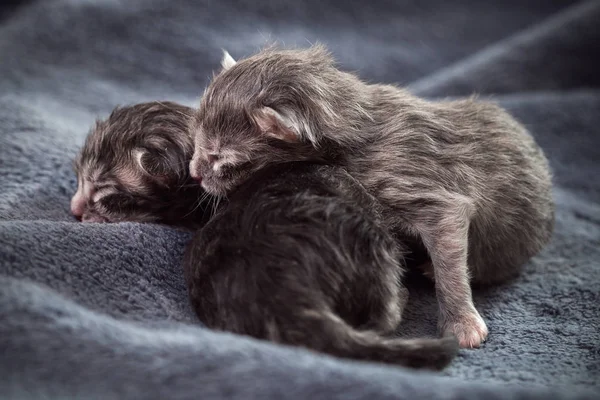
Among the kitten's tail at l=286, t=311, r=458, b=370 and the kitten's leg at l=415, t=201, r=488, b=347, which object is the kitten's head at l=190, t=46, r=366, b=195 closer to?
the kitten's leg at l=415, t=201, r=488, b=347

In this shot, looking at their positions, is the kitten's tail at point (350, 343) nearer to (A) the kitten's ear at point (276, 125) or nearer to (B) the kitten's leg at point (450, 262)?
(B) the kitten's leg at point (450, 262)

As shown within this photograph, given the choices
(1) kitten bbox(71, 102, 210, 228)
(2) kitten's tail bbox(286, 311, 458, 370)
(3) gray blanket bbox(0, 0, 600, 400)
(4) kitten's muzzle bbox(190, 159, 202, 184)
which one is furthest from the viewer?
(1) kitten bbox(71, 102, 210, 228)

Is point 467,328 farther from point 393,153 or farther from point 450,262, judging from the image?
point 393,153

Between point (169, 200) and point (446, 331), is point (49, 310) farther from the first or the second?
point (446, 331)

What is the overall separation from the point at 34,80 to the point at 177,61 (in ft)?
2.75

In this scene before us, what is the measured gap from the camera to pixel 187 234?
2.41 meters

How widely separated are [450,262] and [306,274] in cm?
64

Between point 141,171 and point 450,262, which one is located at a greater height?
point 141,171

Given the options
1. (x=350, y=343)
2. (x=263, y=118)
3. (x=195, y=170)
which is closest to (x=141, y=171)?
(x=195, y=170)

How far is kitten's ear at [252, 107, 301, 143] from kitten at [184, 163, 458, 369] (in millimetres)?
165

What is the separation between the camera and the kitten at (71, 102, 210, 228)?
2500 mm

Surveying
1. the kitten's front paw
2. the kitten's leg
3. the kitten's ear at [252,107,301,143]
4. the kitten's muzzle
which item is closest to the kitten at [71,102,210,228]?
the kitten's muzzle

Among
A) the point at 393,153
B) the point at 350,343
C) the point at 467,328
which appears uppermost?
the point at 393,153

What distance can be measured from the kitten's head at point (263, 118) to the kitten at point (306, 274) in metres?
0.17
